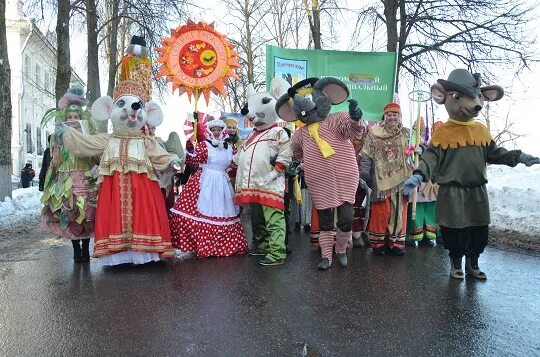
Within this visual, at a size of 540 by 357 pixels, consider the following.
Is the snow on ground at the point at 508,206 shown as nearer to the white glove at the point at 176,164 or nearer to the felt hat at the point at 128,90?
the felt hat at the point at 128,90

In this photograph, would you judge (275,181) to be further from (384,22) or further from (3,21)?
(384,22)

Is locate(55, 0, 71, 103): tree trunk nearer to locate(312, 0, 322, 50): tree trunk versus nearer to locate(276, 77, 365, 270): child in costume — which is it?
locate(312, 0, 322, 50): tree trunk

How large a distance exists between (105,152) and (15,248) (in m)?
2.40

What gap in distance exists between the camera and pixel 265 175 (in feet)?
17.0

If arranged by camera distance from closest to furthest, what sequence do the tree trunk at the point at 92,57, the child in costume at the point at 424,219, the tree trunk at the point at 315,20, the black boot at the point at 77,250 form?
the black boot at the point at 77,250
the child in costume at the point at 424,219
the tree trunk at the point at 92,57
the tree trunk at the point at 315,20

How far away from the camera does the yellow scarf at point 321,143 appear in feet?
15.3

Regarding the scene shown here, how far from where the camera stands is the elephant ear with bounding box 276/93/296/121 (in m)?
4.93

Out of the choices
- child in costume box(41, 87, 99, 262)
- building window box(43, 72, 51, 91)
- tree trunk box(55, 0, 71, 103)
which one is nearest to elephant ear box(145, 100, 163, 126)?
child in costume box(41, 87, 99, 262)

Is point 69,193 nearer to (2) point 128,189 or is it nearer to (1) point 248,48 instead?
(2) point 128,189

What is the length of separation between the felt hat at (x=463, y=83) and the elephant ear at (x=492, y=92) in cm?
17

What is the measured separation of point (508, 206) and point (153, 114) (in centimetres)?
595

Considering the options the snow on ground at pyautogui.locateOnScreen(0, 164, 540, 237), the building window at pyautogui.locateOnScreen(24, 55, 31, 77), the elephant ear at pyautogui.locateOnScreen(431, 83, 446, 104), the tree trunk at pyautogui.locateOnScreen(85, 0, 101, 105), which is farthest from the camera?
the building window at pyautogui.locateOnScreen(24, 55, 31, 77)

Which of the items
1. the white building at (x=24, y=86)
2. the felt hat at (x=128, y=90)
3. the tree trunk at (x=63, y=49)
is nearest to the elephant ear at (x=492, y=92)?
the felt hat at (x=128, y=90)

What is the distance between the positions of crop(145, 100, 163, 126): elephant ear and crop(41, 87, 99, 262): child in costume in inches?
30.0
